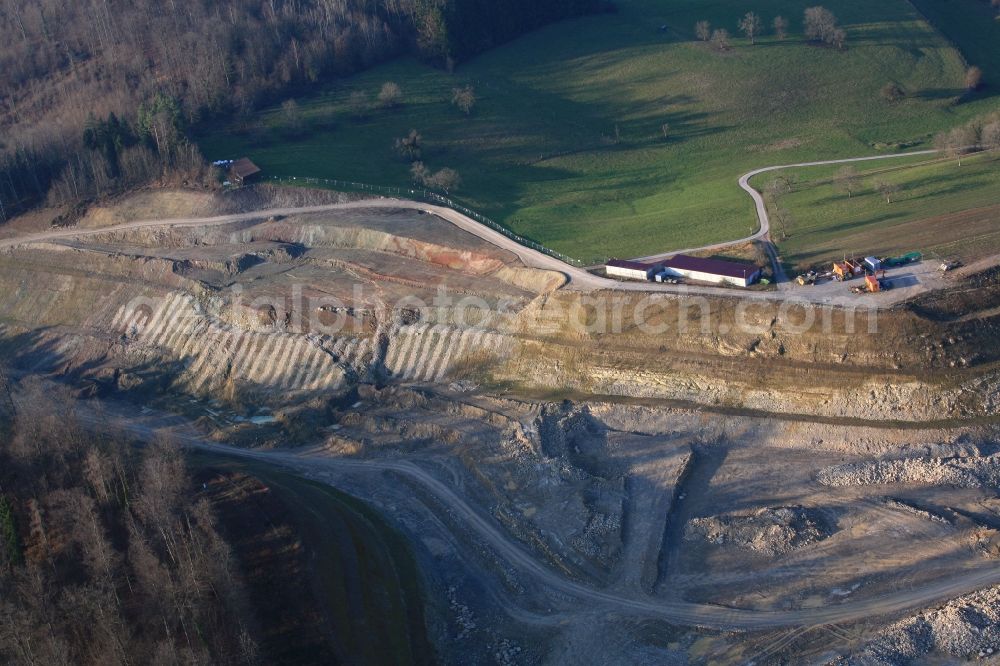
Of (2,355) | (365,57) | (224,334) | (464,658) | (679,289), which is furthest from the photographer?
(365,57)

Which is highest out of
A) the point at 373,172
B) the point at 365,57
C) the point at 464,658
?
the point at 365,57

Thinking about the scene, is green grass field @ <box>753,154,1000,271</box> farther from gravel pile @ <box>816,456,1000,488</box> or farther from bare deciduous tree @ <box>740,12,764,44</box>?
bare deciduous tree @ <box>740,12,764,44</box>

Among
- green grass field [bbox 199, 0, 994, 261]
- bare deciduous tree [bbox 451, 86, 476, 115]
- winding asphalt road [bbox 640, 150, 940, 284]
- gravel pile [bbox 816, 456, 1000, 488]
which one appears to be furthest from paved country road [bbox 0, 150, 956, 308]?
bare deciduous tree [bbox 451, 86, 476, 115]

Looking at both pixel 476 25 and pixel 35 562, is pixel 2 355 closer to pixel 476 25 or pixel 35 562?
pixel 35 562

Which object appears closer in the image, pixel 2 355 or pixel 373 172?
pixel 2 355

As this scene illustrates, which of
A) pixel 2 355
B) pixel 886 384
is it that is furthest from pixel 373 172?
pixel 886 384

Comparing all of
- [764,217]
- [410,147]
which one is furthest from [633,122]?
[764,217]

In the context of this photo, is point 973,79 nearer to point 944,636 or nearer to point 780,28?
point 780,28
